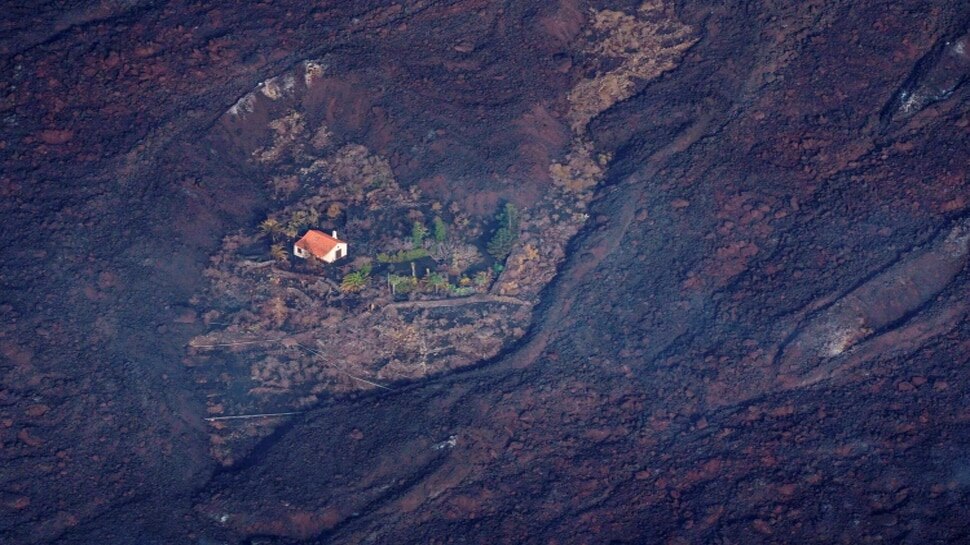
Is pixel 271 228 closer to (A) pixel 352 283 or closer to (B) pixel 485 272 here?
(A) pixel 352 283

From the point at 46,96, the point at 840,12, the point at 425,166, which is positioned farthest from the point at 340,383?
the point at 840,12

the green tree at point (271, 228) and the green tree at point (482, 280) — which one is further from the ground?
the green tree at point (271, 228)

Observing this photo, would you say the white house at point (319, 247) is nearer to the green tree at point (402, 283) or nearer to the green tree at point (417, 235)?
the green tree at point (402, 283)

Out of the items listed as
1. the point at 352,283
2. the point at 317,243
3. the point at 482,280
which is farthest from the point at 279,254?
the point at 482,280

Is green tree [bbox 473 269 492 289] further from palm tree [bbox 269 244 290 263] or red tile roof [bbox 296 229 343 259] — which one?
palm tree [bbox 269 244 290 263]

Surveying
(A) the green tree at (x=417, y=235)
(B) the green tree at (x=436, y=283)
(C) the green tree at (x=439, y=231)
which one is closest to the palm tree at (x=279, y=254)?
(A) the green tree at (x=417, y=235)

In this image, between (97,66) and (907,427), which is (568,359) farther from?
(97,66)

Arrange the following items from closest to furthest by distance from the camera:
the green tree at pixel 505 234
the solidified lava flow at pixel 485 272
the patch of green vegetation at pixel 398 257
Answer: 1. the solidified lava flow at pixel 485 272
2. the green tree at pixel 505 234
3. the patch of green vegetation at pixel 398 257
